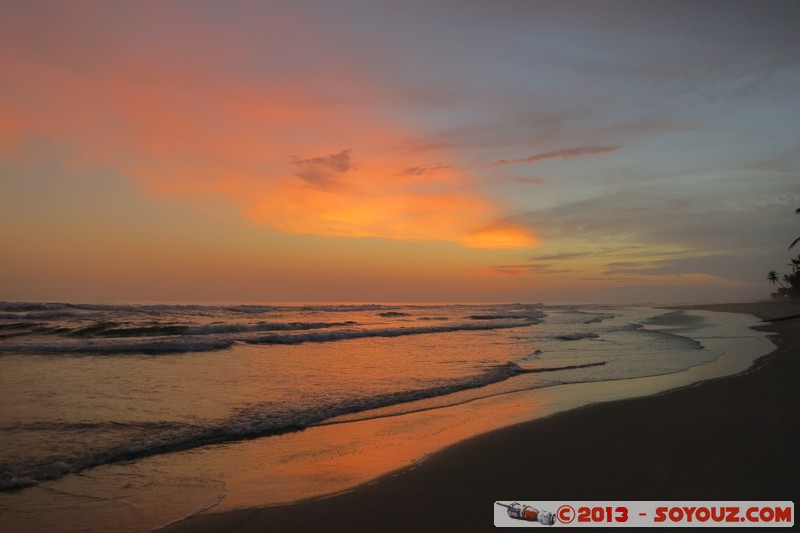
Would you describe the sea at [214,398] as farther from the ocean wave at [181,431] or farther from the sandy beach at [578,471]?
the sandy beach at [578,471]

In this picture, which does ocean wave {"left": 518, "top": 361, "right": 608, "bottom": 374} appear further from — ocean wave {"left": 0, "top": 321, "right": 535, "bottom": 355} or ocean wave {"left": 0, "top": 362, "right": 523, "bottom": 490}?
ocean wave {"left": 0, "top": 321, "right": 535, "bottom": 355}

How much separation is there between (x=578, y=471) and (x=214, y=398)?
748 cm

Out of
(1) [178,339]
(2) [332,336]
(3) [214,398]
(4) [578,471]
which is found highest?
(4) [578,471]

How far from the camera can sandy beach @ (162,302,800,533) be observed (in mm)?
4746

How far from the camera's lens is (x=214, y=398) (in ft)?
34.6

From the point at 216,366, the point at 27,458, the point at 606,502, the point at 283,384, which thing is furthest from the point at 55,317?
the point at 606,502

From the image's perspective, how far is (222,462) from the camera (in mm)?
6656

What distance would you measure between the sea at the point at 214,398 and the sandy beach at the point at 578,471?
54 centimetres

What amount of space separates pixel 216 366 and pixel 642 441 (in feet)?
41.1

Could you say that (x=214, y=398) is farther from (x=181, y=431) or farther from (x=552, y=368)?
(x=552, y=368)

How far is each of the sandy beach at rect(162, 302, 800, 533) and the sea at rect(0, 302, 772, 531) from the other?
21.4 inches

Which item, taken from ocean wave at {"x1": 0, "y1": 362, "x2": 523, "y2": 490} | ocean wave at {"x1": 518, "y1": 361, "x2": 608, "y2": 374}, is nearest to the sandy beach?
ocean wave at {"x1": 0, "y1": 362, "x2": 523, "y2": 490}

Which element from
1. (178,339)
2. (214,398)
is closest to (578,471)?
(214,398)

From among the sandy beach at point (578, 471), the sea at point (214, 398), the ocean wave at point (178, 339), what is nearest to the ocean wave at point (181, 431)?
the sea at point (214, 398)
